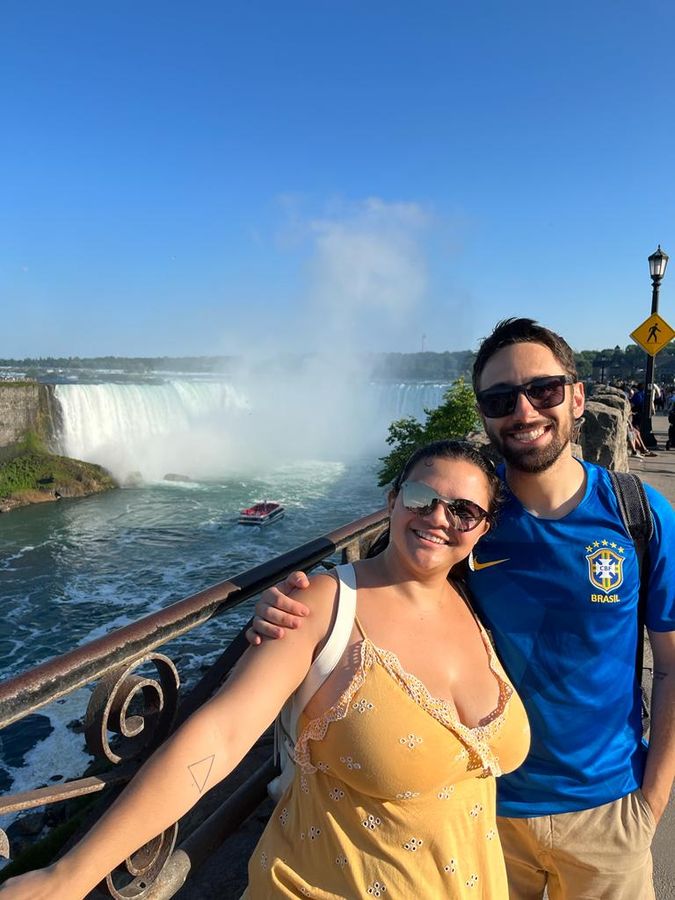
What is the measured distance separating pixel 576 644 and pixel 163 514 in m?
A: 31.1

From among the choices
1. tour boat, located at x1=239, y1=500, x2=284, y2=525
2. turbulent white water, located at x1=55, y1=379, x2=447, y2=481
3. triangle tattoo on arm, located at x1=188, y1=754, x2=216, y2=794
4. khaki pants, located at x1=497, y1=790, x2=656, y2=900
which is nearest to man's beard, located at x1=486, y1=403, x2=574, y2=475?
khaki pants, located at x1=497, y1=790, x2=656, y2=900

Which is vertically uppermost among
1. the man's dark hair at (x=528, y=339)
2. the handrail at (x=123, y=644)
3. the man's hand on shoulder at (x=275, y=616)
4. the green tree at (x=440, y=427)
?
the man's dark hair at (x=528, y=339)

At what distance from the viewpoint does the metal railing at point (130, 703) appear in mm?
1356

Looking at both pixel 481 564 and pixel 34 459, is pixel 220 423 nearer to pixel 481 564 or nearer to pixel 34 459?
pixel 34 459

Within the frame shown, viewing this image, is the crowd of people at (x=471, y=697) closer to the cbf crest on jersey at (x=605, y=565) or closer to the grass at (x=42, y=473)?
the cbf crest on jersey at (x=605, y=565)

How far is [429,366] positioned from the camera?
346 ft

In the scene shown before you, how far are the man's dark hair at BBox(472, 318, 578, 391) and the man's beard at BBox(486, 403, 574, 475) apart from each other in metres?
0.15

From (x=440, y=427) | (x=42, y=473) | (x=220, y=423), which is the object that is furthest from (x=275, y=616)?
(x=220, y=423)

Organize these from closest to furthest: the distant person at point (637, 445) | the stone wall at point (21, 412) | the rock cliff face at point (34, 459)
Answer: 1. the distant person at point (637, 445)
2. the rock cliff face at point (34, 459)
3. the stone wall at point (21, 412)

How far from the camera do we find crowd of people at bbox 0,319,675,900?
1323 millimetres

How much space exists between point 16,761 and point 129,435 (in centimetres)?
3340

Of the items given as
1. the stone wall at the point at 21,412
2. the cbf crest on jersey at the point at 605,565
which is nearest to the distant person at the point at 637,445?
the cbf crest on jersey at the point at 605,565

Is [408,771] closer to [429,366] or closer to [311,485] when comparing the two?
[311,485]

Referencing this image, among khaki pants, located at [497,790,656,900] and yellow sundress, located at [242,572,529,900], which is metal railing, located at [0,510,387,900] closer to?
yellow sundress, located at [242,572,529,900]
